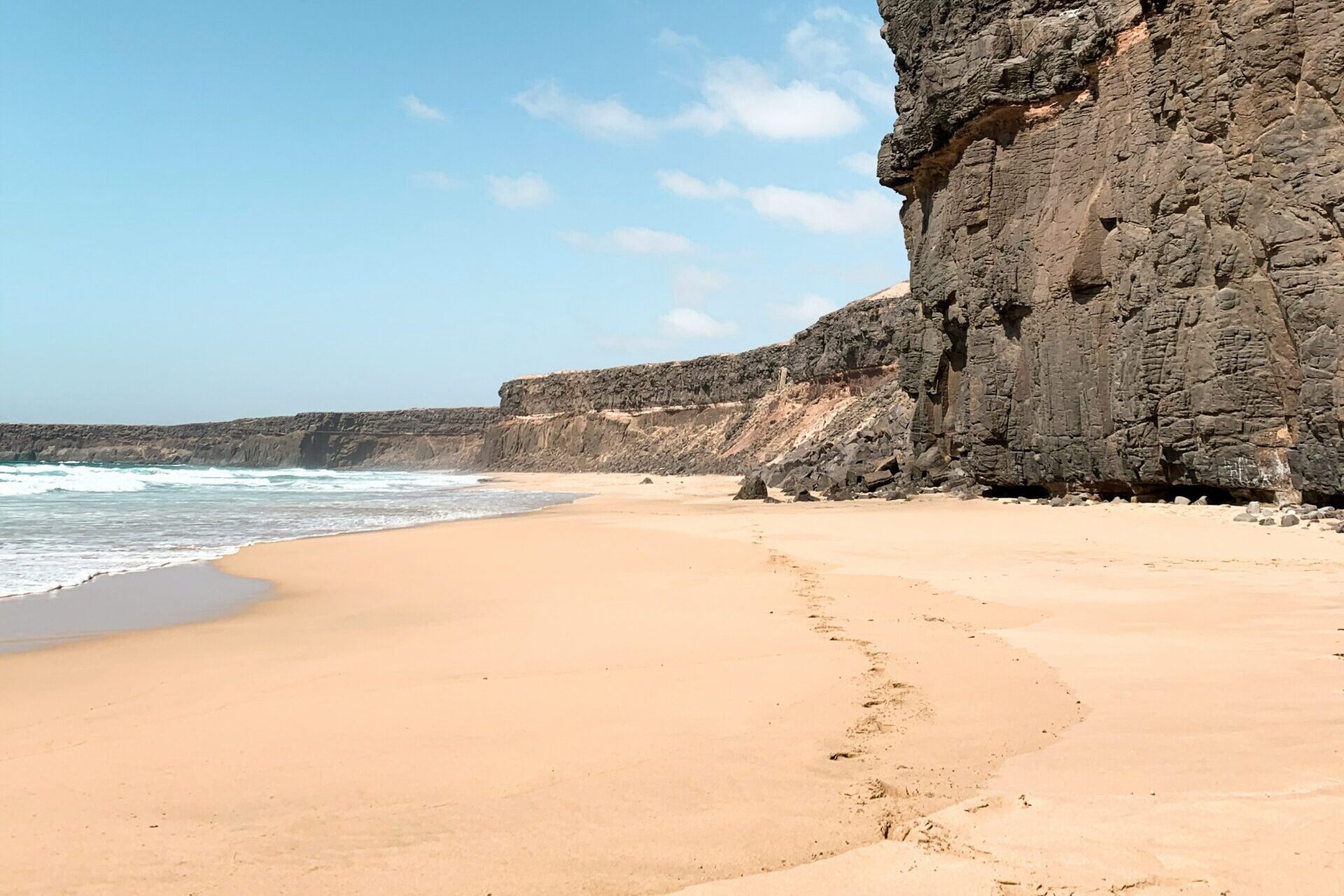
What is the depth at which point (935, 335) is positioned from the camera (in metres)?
21.8

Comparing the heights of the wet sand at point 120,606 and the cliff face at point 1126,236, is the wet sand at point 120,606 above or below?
below

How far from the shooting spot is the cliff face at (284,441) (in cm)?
9825

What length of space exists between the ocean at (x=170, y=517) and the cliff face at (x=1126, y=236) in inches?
482

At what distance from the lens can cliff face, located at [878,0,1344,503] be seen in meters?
12.4

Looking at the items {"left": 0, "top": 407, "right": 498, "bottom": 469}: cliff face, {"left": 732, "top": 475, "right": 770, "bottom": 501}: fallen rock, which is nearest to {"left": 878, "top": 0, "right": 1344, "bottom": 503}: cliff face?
{"left": 732, "top": 475, "right": 770, "bottom": 501}: fallen rock

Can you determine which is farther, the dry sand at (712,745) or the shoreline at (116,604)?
the shoreline at (116,604)

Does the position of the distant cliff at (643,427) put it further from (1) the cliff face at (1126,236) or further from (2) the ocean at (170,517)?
(2) the ocean at (170,517)

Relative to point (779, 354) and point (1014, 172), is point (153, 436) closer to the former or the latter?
point (779, 354)

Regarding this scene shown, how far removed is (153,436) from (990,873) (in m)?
134

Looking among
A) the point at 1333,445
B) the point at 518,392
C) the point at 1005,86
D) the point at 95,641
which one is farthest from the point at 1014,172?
the point at 518,392

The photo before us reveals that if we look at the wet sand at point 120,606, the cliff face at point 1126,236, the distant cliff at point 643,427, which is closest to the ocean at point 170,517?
the wet sand at point 120,606

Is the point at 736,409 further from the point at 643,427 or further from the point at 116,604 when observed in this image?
the point at 116,604

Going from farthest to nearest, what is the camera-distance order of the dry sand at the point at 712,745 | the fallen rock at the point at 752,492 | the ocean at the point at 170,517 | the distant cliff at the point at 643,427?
the distant cliff at the point at 643,427 < the fallen rock at the point at 752,492 < the ocean at the point at 170,517 < the dry sand at the point at 712,745

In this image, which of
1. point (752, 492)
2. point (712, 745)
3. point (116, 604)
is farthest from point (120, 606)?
point (752, 492)
